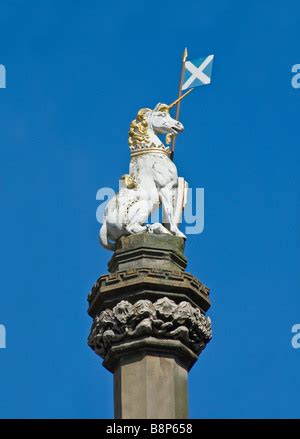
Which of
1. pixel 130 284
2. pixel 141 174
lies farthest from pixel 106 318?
pixel 141 174

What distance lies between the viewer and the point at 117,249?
46.0 m

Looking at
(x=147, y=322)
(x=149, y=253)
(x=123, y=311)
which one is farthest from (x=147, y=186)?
(x=147, y=322)

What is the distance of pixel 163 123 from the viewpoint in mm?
47875


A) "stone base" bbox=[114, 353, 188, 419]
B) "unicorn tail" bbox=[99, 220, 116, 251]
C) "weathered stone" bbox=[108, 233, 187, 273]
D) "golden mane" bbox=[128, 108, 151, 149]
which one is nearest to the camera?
"stone base" bbox=[114, 353, 188, 419]

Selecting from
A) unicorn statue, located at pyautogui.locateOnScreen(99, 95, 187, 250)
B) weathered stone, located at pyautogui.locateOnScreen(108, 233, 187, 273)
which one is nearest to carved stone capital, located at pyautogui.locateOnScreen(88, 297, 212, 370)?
weathered stone, located at pyautogui.locateOnScreen(108, 233, 187, 273)

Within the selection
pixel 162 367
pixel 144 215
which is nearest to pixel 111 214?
pixel 144 215

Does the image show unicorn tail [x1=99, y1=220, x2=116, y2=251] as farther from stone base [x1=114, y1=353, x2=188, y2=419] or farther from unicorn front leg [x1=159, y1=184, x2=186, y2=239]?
stone base [x1=114, y1=353, x2=188, y2=419]

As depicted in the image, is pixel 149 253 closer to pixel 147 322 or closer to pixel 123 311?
pixel 123 311

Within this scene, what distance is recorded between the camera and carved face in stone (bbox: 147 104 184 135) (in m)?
47.8
